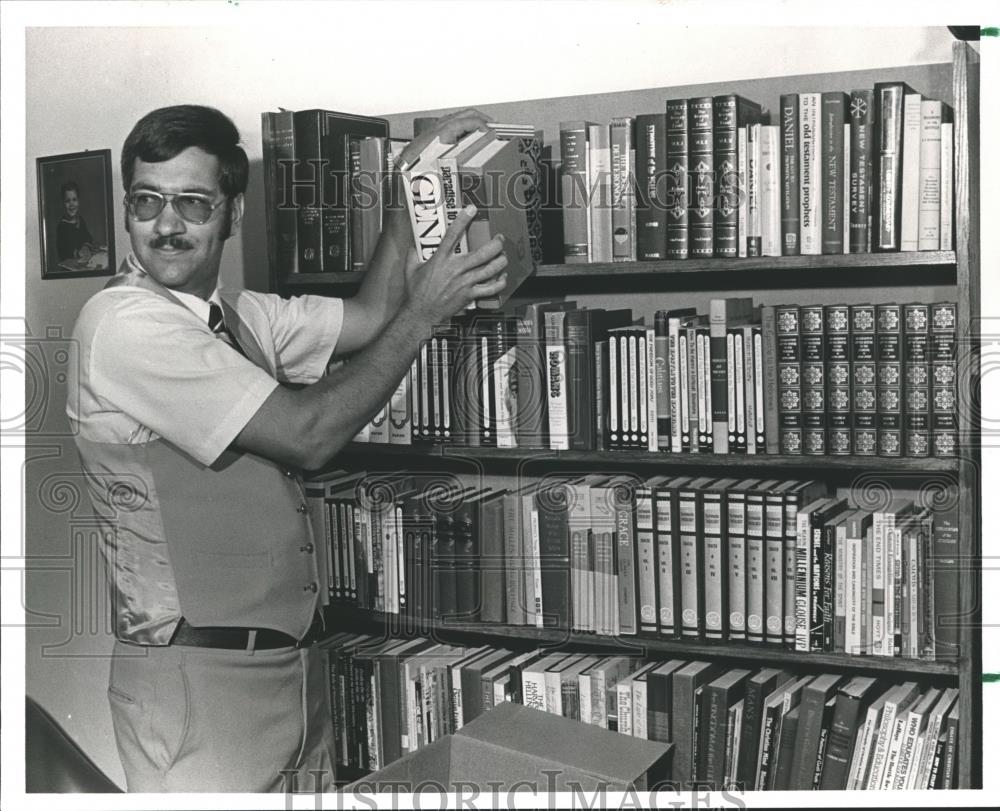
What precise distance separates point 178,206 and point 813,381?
117cm

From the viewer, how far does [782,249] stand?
1.80 m

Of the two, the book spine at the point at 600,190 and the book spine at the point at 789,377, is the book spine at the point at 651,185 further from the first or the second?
the book spine at the point at 789,377

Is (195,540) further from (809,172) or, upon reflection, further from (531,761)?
(809,172)

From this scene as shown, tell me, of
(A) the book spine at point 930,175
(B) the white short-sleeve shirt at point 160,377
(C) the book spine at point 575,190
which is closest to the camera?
(B) the white short-sleeve shirt at point 160,377

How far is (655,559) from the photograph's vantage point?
1911 millimetres

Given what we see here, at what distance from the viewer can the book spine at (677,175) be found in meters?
1.83

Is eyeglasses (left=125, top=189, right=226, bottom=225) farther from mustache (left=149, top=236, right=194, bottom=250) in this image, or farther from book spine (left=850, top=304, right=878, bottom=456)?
book spine (left=850, top=304, right=878, bottom=456)

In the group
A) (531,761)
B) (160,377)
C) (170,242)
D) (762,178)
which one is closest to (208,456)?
(160,377)

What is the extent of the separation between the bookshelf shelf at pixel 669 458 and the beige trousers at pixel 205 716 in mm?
460

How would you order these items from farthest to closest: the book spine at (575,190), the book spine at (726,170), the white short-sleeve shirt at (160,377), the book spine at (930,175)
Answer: the book spine at (575,190), the book spine at (726,170), the book spine at (930,175), the white short-sleeve shirt at (160,377)

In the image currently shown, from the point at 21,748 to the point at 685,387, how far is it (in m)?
1.41

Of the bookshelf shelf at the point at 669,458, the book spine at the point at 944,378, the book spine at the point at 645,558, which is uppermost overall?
the book spine at the point at 944,378

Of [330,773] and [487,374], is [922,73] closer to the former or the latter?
[487,374]

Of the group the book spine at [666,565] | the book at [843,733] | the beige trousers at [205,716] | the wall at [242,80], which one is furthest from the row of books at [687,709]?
the wall at [242,80]
